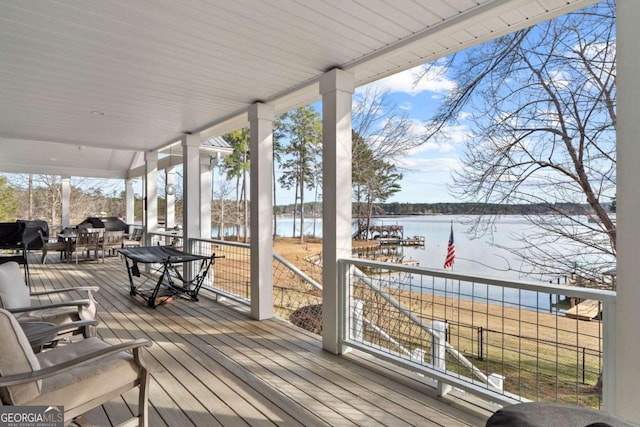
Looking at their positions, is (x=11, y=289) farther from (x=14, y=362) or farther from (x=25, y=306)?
(x=14, y=362)

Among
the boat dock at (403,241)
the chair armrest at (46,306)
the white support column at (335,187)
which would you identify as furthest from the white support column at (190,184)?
the boat dock at (403,241)

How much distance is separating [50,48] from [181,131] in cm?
319

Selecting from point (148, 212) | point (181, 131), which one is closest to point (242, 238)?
point (148, 212)

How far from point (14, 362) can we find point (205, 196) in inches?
250

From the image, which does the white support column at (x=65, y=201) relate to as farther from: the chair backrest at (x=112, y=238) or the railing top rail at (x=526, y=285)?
the railing top rail at (x=526, y=285)

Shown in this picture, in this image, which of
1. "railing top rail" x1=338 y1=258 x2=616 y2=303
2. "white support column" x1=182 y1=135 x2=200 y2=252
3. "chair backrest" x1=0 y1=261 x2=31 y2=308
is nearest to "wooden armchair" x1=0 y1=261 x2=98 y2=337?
"chair backrest" x1=0 y1=261 x2=31 y2=308

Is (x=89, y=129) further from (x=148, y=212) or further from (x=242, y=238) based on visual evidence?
(x=242, y=238)

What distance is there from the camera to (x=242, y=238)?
19.4 m

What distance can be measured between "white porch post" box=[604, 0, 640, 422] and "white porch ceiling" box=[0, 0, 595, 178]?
80 centimetres

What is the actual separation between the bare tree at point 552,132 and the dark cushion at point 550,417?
3297 mm

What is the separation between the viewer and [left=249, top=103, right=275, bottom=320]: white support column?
4.47 meters

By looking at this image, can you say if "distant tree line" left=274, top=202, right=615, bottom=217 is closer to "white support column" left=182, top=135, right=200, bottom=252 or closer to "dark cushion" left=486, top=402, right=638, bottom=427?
"dark cushion" left=486, top=402, right=638, bottom=427

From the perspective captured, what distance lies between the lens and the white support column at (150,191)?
820 centimetres

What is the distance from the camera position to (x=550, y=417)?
1206 mm
